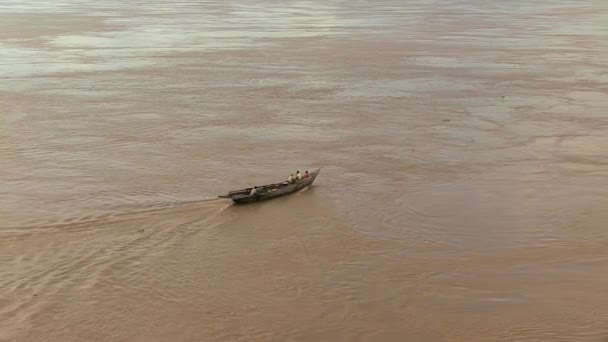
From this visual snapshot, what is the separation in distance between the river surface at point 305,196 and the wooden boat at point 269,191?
8.6 inches

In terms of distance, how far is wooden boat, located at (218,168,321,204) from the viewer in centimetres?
1716

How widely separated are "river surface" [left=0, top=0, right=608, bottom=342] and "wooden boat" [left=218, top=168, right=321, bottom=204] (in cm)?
22

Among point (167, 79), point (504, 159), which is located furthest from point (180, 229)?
point (167, 79)

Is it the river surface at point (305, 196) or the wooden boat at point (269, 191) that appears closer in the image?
the river surface at point (305, 196)

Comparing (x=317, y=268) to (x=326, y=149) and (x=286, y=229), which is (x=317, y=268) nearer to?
(x=286, y=229)

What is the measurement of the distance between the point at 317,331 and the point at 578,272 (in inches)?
201

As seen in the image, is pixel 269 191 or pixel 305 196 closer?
pixel 269 191

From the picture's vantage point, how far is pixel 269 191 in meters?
17.7

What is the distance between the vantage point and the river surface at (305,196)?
12.5 meters

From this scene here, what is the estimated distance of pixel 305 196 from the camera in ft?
59.7

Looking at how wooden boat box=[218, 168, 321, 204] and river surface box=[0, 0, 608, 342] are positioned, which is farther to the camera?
wooden boat box=[218, 168, 321, 204]

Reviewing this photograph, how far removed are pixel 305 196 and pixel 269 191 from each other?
96 cm

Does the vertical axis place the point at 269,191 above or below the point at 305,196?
above

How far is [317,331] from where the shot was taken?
11930 millimetres
